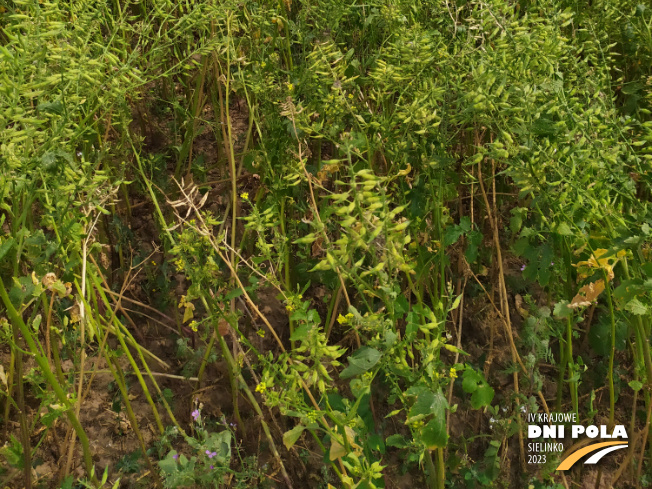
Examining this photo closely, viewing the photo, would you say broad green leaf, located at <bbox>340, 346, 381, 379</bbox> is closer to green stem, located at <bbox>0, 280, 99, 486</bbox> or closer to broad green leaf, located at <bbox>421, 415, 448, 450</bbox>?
broad green leaf, located at <bbox>421, 415, 448, 450</bbox>

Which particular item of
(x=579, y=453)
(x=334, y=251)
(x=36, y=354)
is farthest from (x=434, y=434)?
(x=36, y=354)

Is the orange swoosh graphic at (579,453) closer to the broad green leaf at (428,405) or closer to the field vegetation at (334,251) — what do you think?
the field vegetation at (334,251)

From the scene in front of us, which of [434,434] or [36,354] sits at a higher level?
[36,354]

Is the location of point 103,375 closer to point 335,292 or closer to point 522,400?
point 335,292

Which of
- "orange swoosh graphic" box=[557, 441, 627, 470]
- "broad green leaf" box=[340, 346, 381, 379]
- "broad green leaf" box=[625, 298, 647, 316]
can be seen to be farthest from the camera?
"orange swoosh graphic" box=[557, 441, 627, 470]

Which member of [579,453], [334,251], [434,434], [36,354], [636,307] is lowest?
[579,453]

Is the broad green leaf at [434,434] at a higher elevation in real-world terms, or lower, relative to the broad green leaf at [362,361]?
lower

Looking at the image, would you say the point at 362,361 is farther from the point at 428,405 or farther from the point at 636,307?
the point at 636,307

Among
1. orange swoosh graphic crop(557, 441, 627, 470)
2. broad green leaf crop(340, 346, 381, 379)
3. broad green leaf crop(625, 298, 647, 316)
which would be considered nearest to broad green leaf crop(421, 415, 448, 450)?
broad green leaf crop(340, 346, 381, 379)

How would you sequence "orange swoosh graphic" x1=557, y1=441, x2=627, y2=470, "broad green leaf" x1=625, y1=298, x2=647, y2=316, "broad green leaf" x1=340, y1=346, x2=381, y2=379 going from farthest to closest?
1. "orange swoosh graphic" x1=557, y1=441, x2=627, y2=470
2. "broad green leaf" x1=625, y1=298, x2=647, y2=316
3. "broad green leaf" x1=340, y1=346, x2=381, y2=379

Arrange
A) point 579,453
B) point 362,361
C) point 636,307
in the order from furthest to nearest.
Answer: point 579,453 < point 636,307 < point 362,361

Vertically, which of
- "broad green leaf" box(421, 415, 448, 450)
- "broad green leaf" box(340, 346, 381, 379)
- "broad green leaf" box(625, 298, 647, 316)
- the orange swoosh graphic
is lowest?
the orange swoosh graphic

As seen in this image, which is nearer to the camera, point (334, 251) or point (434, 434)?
point (334, 251)

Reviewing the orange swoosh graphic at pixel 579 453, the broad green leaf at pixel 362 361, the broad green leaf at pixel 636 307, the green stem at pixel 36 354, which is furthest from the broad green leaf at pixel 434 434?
the green stem at pixel 36 354
